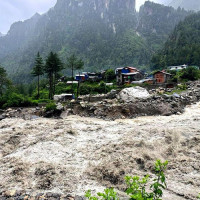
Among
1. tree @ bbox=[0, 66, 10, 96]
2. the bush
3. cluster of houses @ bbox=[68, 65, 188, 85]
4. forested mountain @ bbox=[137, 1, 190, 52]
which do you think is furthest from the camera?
forested mountain @ bbox=[137, 1, 190, 52]

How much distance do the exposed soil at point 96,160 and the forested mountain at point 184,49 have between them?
7527 centimetres

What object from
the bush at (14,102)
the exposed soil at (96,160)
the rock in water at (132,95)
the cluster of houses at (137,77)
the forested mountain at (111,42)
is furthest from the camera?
the forested mountain at (111,42)

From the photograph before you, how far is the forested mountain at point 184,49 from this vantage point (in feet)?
237

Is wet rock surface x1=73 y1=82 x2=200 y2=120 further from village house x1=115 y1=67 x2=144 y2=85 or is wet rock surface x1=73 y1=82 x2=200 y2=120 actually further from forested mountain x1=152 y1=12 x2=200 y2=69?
forested mountain x1=152 y1=12 x2=200 y2=69

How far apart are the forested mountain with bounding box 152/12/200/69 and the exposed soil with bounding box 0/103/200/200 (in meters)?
75.3

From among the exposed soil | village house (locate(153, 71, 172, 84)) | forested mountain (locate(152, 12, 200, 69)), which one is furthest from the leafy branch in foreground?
forested mountain (locate(152, 12, 200, 69))

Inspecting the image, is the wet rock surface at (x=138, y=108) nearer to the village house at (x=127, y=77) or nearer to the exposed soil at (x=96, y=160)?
the exposed soil at (x=96, y=160)

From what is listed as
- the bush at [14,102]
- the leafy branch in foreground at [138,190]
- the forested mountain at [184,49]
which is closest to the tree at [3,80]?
the bush at [14,102]

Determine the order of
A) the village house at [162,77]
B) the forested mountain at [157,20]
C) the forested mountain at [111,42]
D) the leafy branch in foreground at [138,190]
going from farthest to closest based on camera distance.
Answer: the forested mountain at [157,20] → the forested mountain at [111,42] → the village house at [162,77] → the leafy branch in foreground at [138,190]

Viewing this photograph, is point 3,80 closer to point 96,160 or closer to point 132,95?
point 132,95

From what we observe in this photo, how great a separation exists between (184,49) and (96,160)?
288 feet

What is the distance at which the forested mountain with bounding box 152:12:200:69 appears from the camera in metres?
72.2

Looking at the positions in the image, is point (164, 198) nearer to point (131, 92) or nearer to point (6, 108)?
point (131, 92)

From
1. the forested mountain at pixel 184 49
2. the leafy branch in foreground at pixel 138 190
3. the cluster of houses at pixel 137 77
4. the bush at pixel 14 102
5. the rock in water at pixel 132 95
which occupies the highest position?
the forested mountain at pixel 184 49
